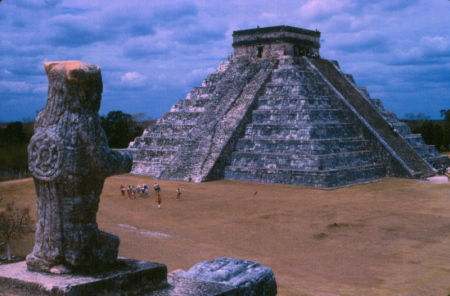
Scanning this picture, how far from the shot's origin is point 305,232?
42.8ft

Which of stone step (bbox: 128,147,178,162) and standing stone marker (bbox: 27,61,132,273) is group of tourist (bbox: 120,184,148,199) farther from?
standing stone marker (bbox: 27,61,132,273)

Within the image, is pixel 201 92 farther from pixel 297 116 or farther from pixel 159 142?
pixel 297 116

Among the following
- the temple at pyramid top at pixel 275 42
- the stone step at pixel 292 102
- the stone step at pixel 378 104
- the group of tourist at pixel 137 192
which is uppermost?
the temple at pyramid top at pixel 275 42

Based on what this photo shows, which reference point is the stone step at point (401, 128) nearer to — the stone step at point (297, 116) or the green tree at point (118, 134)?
the stone step at point (297, 116)

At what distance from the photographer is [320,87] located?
88.2ft

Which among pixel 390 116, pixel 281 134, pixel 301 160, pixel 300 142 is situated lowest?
pixel 301 160

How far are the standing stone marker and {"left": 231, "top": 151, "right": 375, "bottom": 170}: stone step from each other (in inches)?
717

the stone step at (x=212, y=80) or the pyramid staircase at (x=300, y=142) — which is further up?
the stone step at (x=212, y=80)

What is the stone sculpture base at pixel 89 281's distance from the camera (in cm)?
349

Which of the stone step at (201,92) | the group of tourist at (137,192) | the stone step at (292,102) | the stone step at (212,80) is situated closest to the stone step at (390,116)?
the stone step at (292,102)

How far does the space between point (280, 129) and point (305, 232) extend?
11192mm

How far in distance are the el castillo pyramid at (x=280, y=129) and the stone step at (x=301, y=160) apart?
0.05 meters

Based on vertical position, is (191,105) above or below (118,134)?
above

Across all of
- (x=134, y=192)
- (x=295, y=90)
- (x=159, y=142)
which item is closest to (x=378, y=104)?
(x=295, y=90)
